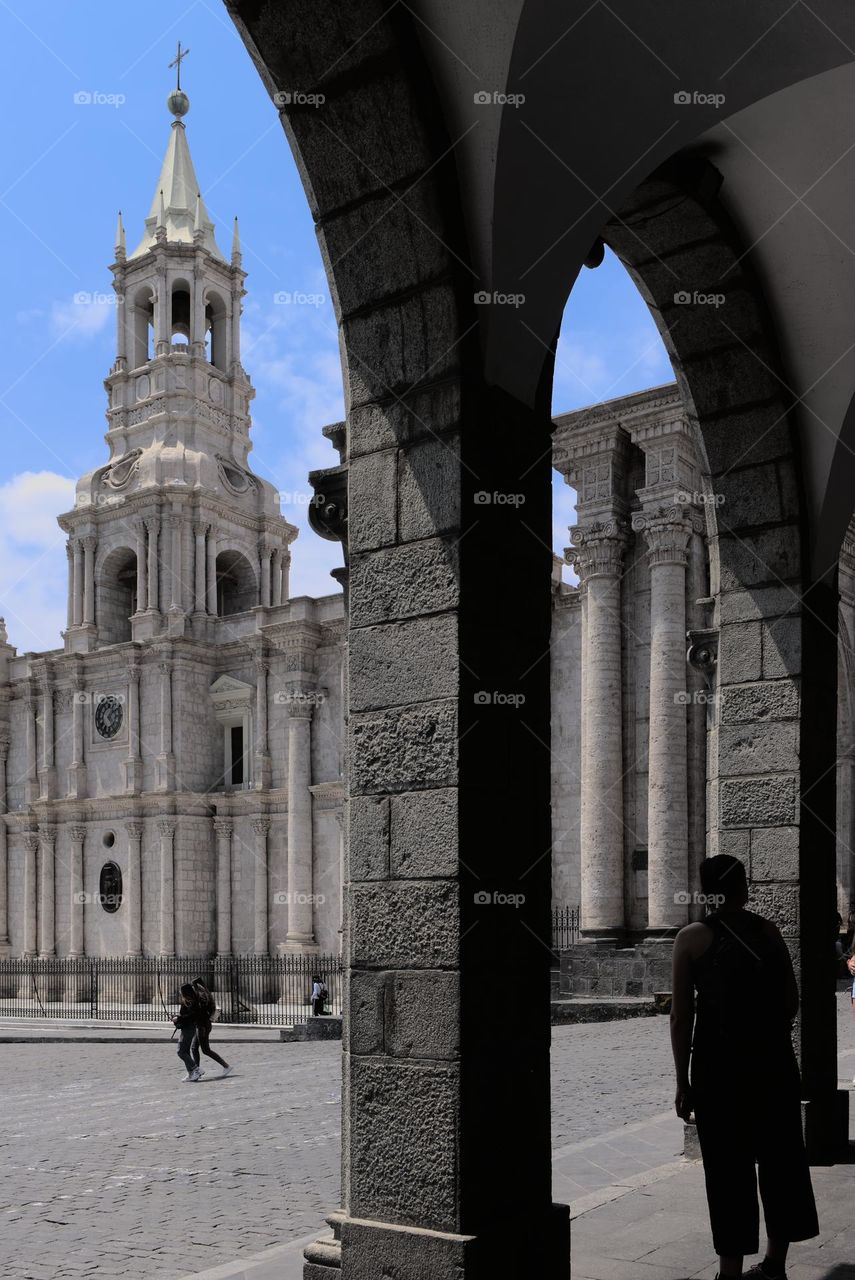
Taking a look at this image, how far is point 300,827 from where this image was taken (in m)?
36.9

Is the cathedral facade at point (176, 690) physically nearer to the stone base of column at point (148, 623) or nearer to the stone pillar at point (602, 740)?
the stone base of column at point (148, 623)

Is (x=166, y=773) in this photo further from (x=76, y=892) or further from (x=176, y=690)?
(x=76, y=892)

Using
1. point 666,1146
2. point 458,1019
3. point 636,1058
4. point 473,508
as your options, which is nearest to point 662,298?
point 473,508

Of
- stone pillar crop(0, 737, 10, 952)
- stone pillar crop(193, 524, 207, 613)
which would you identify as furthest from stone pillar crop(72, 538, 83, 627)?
stone pillar crop(0, 737, 10, 952)

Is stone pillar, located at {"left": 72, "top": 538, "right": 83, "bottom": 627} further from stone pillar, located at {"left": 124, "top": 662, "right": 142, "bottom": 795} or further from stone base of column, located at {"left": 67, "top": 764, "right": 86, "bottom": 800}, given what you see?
stone base of column, located at {"left": 67, "top": 764, "right": 86, "bottom": 800}

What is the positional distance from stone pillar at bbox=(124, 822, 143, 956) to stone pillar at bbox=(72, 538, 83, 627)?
8.42m

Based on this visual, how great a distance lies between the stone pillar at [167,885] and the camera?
129ft

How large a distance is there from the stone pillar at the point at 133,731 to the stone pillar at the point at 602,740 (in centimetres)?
2027

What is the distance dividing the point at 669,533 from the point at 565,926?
917cm

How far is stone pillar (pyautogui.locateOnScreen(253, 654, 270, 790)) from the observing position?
38.9m

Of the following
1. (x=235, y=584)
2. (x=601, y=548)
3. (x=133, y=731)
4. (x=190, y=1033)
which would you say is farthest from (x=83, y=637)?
(x=190, y=1033)

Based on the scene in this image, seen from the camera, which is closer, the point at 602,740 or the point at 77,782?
the point at 602,740

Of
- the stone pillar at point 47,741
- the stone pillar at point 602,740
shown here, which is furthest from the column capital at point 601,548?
the stone pillar at point 47,741

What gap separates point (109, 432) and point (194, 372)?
4030 millimetres
